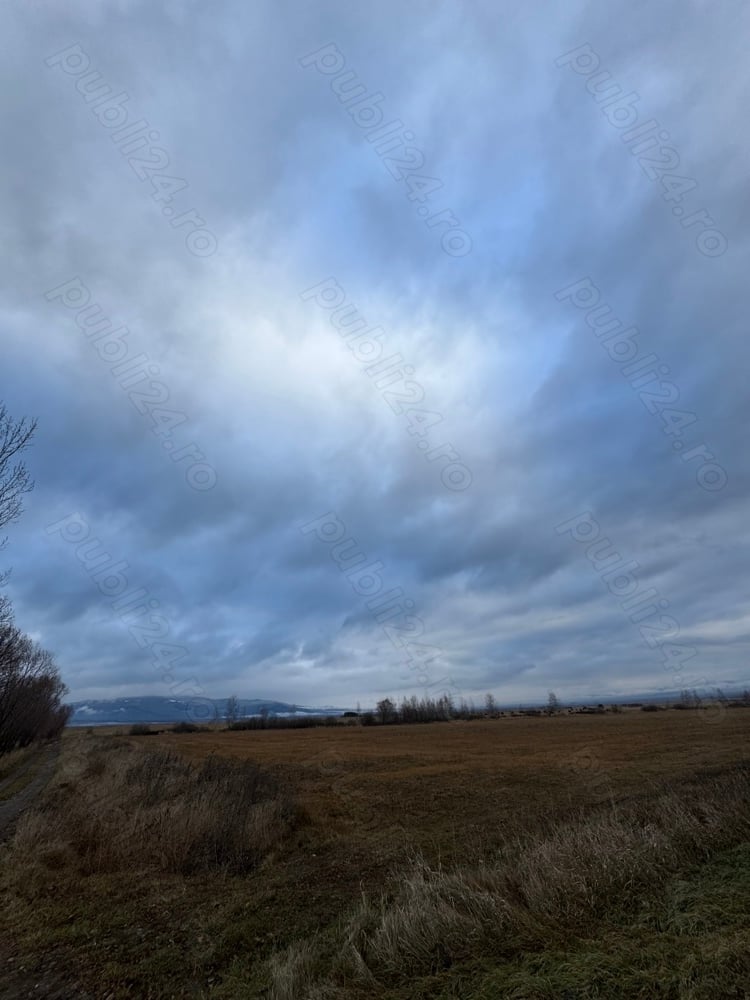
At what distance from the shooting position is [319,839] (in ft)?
61.9

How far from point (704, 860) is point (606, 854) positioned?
7.30ft

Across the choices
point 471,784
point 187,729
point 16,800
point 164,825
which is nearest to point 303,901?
point 164,825

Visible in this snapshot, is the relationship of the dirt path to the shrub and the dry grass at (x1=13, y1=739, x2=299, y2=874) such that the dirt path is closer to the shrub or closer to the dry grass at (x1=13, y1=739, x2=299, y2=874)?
the dry grass at (x1=13, y1=739, x2=299, y2=874)

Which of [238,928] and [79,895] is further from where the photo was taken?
[79,895]

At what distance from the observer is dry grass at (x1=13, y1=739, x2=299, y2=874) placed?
15.4 meters

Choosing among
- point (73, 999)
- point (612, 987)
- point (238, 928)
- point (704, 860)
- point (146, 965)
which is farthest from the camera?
point (238, 928)

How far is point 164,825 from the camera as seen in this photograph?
679 inches

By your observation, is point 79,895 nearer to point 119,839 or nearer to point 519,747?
point 119,839

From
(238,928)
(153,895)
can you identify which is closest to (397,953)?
(238,928)

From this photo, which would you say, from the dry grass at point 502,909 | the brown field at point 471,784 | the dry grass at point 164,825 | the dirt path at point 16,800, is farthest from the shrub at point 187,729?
the dry grass at point 502,909

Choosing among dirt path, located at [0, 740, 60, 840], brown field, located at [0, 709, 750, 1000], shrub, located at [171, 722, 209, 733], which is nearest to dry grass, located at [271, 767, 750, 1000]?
brown field, located at [0, 709, 750, 1000]

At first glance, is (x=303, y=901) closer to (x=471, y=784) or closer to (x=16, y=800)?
(x=471, y=784)

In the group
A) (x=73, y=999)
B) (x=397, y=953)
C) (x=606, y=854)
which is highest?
(x=606, y=854)

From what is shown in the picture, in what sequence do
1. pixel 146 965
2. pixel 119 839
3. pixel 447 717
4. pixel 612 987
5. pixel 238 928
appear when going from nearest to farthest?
pixel 612 987 < pixel 146 965 < pixel 238 928 < pixel 119 839 < pixel 447 717
